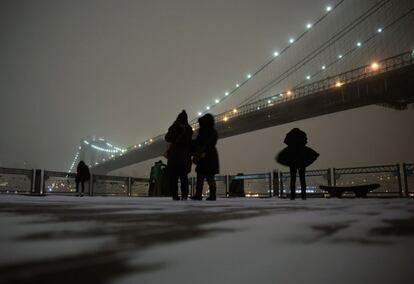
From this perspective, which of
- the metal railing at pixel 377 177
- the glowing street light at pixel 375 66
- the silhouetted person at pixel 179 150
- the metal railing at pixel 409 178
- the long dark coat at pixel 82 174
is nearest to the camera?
the silhouetted person at pixel 179 150

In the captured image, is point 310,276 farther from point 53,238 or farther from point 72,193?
point 72,193

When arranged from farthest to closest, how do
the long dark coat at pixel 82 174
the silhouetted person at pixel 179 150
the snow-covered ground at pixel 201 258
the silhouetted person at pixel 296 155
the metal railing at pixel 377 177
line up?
the long dark coat at pixel 82 174, the metal railing at pixel 377 177, the silhouetted person at pixel 296 155, the silhouetted person at pixel 179 150, the snow-covered ground at pixel 201 258

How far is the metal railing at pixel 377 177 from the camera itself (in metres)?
9.06

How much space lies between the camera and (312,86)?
31.2m

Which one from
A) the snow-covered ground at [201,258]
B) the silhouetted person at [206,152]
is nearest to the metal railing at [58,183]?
the silhouetted person at [206,152]

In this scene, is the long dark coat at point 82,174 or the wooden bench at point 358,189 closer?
the wooden bench at point 358,189

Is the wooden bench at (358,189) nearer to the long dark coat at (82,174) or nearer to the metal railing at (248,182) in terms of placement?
the metal railing at (248,182)

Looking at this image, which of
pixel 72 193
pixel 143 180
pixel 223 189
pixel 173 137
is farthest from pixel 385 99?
pixel 173 137

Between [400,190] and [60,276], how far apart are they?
991 cm

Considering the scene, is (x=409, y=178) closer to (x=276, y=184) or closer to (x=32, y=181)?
(x=276, y=184)

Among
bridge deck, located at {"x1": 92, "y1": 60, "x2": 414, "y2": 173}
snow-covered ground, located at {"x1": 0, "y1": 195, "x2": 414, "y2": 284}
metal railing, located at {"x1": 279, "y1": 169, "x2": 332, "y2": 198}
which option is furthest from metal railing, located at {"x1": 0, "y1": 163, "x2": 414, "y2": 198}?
bridge deck, located at {"x1": 92, "y1": 60, "x2": 414, "y2": 173}

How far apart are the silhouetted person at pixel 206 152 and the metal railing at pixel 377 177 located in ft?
19.3

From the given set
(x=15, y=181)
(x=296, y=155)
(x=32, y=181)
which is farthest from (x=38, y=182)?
(x=296, y=155)

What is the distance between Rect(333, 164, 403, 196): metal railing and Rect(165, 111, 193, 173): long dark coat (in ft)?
20.3
